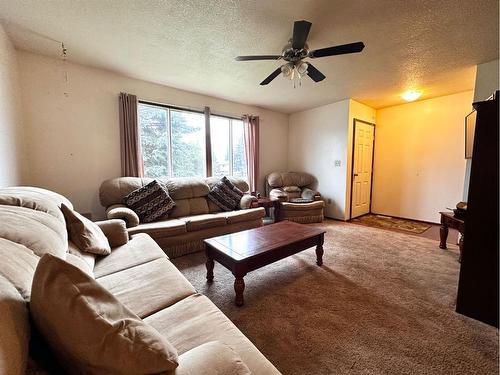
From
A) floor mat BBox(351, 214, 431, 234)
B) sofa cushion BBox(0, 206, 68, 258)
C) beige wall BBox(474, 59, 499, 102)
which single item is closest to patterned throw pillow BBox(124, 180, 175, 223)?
sofa cushion BBox(0, 206, 68, 258)

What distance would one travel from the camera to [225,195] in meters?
3.56

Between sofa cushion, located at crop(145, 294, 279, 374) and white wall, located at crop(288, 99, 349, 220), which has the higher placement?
white wall, located at crop(288, 99, 349, 220)

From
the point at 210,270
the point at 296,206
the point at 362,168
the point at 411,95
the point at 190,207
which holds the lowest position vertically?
the point at 210,270

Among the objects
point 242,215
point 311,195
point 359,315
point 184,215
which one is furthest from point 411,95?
point 184,215

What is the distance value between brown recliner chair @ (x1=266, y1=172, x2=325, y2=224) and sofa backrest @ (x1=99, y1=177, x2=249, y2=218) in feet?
4.40

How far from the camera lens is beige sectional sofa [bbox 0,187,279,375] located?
551 mm

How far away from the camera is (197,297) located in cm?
121

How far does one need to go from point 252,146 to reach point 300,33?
2841mm

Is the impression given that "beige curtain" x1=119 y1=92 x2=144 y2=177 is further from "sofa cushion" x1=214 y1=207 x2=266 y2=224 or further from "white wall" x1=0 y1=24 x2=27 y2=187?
"sofa cushion" x1=214 y1=207 x2=266 y2=224

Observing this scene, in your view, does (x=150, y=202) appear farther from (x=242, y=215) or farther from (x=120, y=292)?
(x=120, y=292)

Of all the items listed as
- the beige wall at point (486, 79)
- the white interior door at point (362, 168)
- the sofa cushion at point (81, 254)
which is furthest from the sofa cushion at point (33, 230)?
the white interior door at point (362, 168)

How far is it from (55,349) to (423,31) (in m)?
3.27

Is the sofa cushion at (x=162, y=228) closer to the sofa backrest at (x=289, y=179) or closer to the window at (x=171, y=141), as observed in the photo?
the window at (x=171, y=141)

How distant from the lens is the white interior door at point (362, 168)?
14.7 feet
